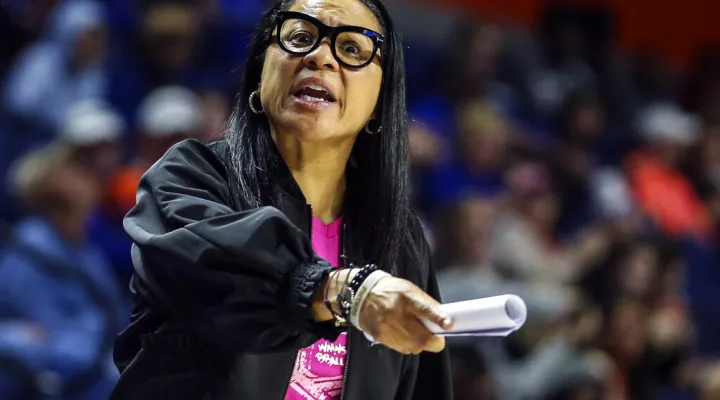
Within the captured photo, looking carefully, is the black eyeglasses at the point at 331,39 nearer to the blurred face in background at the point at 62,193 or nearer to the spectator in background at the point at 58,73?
the blurred face in background at the point at 62,193

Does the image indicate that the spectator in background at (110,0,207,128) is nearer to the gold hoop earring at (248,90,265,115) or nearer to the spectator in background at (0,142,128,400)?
the spectator in background at (0,142,128,400)

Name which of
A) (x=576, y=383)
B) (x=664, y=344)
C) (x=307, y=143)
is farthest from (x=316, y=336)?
(x=664, y=344)

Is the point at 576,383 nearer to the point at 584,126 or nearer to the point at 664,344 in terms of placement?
the point at 664,344

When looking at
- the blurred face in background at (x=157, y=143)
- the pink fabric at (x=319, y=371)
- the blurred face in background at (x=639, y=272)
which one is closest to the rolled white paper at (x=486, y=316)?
the pink fabric at (x=319, y=371)

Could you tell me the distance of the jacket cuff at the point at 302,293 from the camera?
1.63m

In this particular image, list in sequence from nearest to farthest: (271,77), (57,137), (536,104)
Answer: (271,77), (57,137), (536,104)

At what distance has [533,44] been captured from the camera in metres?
7.61

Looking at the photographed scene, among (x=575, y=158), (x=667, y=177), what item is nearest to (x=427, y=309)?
(x=575, y=158)

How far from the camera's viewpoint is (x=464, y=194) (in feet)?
18.0

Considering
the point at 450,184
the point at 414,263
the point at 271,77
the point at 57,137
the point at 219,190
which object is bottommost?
the point at 450,184

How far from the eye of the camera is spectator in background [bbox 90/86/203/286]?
14.9ft

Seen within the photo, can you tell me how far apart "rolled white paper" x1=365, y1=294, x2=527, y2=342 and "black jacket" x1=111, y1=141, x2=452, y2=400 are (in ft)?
0.74

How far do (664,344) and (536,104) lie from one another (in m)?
2.35

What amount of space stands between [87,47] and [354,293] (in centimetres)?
380
